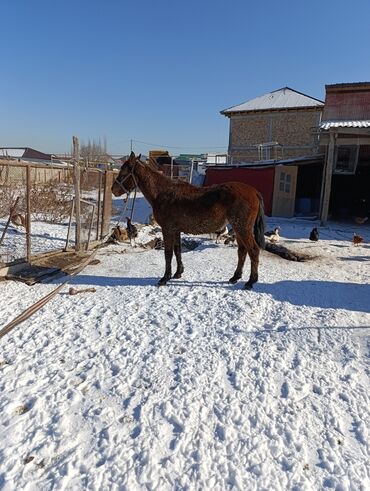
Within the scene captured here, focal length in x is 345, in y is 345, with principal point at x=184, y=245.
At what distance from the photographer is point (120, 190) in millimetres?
6098

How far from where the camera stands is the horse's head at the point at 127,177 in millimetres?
5926

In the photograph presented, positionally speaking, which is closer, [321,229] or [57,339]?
[57,339]

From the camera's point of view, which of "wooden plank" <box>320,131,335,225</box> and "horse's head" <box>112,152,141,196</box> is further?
"wooden plank" <box>320,131,335,225</box>

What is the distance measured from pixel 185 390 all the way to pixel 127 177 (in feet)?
13.0

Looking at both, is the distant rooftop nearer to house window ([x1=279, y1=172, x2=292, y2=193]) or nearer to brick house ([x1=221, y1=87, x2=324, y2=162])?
brick house ([x1=221, y1=87, x2=324, y2=162])

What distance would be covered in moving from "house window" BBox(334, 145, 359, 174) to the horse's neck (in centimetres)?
1128

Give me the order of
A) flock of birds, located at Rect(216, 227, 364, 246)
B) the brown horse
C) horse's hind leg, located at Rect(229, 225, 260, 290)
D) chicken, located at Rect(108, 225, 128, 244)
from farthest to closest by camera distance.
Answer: flock of birds, located at Rect(216, 227, 364, 246), chicken, located at Rect(108, 225, 128, 244), horse's hind leg, located at Rect(229, 225, 260, 290), the brown horse

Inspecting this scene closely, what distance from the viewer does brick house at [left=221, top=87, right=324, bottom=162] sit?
1057 inches

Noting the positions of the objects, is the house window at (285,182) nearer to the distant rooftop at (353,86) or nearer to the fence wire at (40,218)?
the distant rooftop at (353,86)

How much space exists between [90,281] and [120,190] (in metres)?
1.67

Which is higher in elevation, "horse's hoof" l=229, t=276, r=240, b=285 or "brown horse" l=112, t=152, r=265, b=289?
"brown horse" l=112, t=152, r=265, b=289

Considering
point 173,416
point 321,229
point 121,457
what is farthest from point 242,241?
point 321,229

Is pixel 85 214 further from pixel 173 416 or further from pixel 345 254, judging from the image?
pixel 173 416

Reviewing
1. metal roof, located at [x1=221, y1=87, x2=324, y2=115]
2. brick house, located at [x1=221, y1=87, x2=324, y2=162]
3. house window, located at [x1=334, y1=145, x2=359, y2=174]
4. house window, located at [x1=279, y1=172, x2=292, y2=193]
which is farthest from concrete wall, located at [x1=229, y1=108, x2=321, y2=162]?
house window, located at [x1=279, y1=172, x2=292, y2=193]
